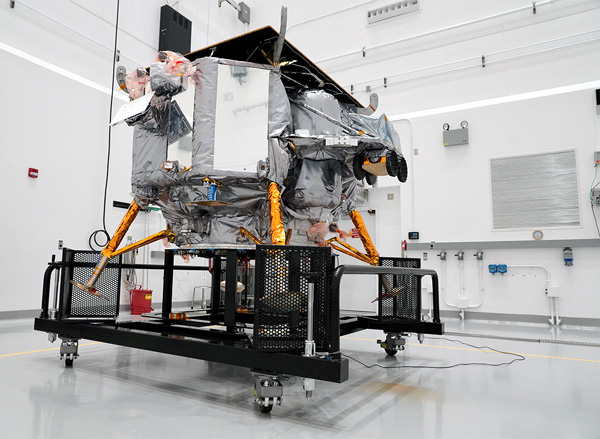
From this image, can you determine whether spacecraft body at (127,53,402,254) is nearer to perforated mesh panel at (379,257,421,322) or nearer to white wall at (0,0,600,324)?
perforated mesh panel at (379,257,421,322)

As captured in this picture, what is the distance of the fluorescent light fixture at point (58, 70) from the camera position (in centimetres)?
523

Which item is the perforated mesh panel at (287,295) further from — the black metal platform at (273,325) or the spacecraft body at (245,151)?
the spacecraft body at (245,151)

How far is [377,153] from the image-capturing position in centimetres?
280

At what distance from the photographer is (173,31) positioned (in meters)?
7.32

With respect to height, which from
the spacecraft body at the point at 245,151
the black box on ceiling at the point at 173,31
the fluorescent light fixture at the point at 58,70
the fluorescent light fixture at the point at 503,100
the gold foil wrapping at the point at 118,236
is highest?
the black box on ceiling at the point at 173,31

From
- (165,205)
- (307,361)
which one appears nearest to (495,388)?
(307,361)

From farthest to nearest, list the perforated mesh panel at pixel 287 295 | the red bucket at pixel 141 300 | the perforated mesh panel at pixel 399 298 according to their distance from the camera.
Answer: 1. the red bucket at pixel 141 300
2. the perforated mesh panel at pixel 399 298
3. the perforated mesh panel at pixel 287 295

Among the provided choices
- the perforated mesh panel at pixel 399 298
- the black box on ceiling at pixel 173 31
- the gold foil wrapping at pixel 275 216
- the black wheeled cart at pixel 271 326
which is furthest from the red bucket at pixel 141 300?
the gold foil wrapping at pixel 275 216

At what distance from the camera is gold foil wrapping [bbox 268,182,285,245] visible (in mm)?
2395

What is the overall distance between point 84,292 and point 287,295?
193 centimetres

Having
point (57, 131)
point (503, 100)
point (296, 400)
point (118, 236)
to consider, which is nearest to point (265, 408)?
point (296, 400)

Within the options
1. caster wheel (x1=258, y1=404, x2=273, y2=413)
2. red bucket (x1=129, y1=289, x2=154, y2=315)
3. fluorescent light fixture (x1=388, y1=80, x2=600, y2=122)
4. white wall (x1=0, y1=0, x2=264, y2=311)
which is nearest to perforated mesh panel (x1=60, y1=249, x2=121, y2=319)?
caster wheel (x1=258, y1=404, x2=273, y2=413)

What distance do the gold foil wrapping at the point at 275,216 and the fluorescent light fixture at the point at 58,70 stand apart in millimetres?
4698

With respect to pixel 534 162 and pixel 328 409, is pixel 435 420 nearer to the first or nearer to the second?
pixel 328 409
